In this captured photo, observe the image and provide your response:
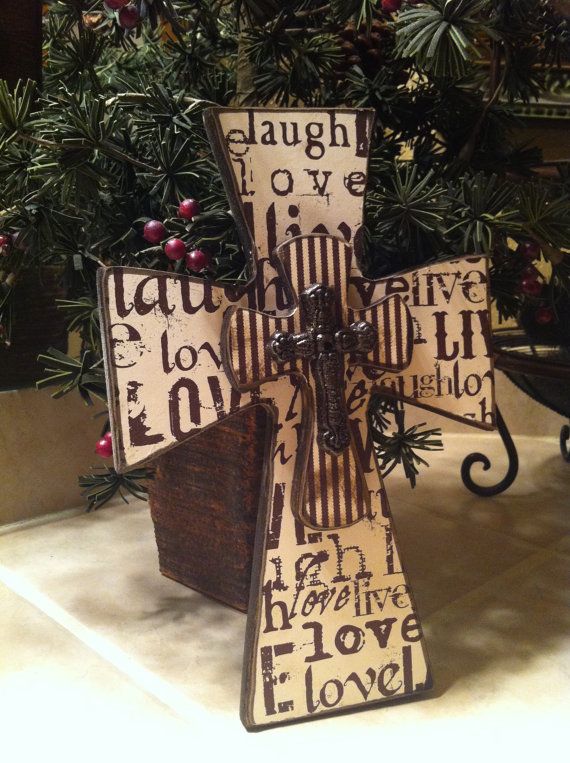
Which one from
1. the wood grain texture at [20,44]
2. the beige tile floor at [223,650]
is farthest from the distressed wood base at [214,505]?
the wood grain texture at [20,44]

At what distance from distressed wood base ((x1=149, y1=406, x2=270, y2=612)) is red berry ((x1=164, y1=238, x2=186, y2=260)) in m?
0.14

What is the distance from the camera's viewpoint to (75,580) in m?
0.93

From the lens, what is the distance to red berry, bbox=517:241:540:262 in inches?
32.1

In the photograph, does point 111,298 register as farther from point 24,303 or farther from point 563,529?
point 563,529

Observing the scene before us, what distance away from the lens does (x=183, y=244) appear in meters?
0.69

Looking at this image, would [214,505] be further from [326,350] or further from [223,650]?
[326,350]

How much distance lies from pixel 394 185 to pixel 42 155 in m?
0.31

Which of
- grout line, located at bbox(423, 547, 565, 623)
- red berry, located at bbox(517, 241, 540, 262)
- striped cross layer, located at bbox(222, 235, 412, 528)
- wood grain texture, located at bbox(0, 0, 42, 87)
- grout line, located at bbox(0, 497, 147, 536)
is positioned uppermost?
wood grain texture, located at bbox(0, 0, 42, 87)

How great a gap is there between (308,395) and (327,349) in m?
0.04

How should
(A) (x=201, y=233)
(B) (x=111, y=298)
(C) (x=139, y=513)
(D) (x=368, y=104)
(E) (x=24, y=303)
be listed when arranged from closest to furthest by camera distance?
(B) (x=111, y=298) < (A) (x=201, y=233) < (D) (x=368, y=104) < (E) (x=24, y=303) < (C) (x=139, y=513)

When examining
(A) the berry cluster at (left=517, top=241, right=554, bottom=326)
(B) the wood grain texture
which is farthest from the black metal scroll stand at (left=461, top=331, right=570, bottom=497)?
(B) the wood grain texture

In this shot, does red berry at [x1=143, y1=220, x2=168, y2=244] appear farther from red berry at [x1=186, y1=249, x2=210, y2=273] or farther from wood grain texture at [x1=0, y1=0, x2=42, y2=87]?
wood grain texture at [x1=0, y1=0, x2=42, y2=87]

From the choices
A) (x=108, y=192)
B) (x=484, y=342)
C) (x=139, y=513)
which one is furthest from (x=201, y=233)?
(x=139, y=513)

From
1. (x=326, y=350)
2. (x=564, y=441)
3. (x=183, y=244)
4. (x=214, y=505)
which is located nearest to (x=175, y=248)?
(x=183, y=244)
